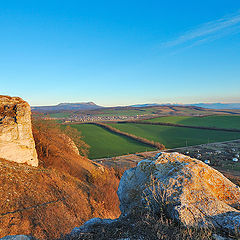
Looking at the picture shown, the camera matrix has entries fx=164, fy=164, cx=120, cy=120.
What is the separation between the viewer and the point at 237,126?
73938 millimetres

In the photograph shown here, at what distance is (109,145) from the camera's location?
50.8 meters

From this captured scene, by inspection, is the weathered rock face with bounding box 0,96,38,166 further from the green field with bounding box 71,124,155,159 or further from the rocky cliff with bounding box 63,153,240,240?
the green field with bounding box 71,124,155,159

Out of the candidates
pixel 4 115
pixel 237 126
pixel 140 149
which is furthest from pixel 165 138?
pixel 4 115

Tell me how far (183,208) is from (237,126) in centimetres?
8682

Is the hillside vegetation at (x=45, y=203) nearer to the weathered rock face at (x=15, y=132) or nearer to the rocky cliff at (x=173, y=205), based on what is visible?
the weathered rock face at (x=15, y=132)

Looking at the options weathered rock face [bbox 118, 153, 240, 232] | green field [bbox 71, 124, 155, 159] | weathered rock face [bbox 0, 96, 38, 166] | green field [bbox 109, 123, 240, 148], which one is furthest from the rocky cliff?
green field [bbox 109, 123, 240, 148]

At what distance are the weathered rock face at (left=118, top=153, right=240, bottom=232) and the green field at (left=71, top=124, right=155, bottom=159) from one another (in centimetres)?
3753

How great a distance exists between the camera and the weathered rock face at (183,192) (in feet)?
12.5

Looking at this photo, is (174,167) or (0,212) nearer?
(174,167)

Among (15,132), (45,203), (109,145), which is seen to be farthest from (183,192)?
(109,145)

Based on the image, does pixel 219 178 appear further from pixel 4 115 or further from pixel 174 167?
pixel 4 115

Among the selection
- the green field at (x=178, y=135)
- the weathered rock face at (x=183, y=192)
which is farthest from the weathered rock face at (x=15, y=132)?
the green field at (x=178, y=135)

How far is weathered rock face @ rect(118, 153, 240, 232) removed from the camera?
3.80 m

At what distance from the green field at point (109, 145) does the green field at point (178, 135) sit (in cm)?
866
